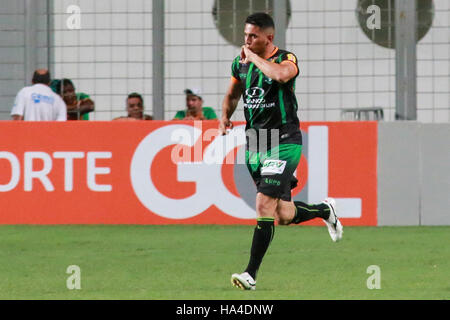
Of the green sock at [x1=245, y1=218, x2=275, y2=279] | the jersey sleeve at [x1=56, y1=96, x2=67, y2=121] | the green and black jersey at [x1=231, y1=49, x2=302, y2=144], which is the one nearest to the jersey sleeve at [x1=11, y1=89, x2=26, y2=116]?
the jersey sleeve at [x1=56, y1=96, x2=67, y2=121]

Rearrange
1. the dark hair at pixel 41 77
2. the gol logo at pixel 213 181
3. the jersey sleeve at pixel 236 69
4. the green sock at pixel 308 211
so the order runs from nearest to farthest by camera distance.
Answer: the jersey sleeve at pixel 236 69
the green sock at pixel 308 211
the gol logo at pixel 213 181
the dark hair at pixel 41 77

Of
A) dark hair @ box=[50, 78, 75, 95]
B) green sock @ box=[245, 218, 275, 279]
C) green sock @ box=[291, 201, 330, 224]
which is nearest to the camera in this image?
green sock @ box=[245, 218, 275, 279]

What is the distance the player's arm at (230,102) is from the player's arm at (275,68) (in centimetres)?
52

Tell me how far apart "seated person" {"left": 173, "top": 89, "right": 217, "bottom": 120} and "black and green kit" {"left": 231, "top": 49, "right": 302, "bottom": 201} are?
535cm

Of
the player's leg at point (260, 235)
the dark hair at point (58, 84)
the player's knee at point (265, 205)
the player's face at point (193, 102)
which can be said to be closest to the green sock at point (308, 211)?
the player's leg at point (260, 235)

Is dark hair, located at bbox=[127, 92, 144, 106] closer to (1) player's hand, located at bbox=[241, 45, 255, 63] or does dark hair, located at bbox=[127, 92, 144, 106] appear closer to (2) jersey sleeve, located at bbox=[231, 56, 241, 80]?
(2) jersey sleeve, located at bbox=[231, 56, 241, 80]

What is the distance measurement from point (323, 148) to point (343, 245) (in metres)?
2.37

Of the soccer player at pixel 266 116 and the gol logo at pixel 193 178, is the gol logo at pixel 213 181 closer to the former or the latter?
the gol logo at pixel 193 178

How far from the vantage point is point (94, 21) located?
576 inches

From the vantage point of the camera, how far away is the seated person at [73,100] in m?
15.1

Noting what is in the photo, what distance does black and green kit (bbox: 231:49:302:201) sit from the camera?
9289 mm

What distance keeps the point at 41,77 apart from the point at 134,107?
1122 mm
